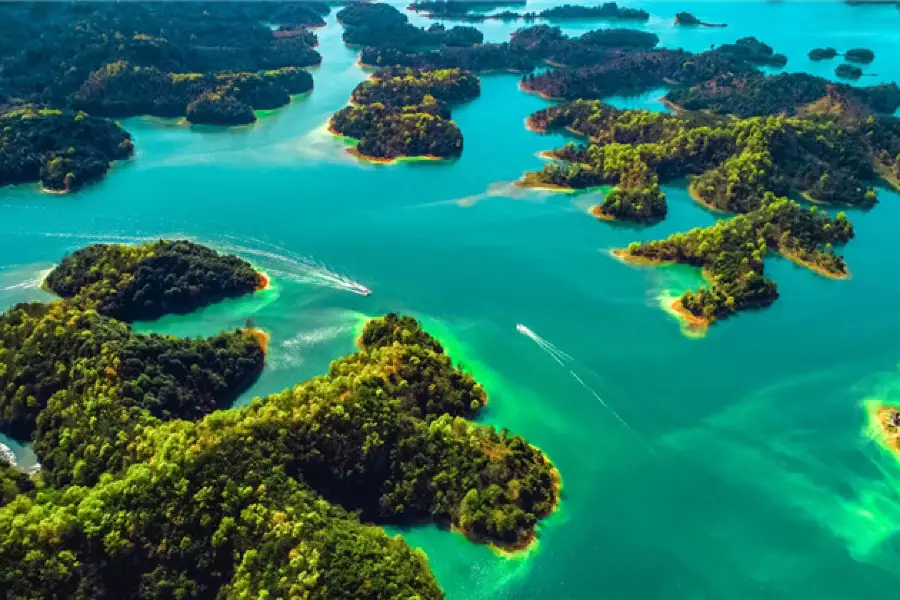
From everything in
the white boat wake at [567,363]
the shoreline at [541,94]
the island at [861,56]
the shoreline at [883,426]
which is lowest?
the island at [861,56]

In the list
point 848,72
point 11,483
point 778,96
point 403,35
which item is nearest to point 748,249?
point 778,96

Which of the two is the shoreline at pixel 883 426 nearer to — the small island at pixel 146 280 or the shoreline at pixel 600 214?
the shoreline at pixel 600 214

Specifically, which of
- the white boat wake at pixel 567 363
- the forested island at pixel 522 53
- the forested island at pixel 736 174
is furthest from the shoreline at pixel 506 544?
the forested island at pixel 522 53

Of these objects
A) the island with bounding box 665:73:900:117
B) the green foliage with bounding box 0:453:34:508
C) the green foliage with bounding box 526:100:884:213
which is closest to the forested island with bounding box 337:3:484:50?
the island with bounding box 665:73:900:117

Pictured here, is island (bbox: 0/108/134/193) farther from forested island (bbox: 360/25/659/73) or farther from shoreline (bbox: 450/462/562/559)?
shoreline (bbox: 450/462/562/559)

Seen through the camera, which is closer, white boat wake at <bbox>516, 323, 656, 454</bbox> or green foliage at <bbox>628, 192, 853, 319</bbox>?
white boat wake at <bbox>516, 323, 656, 454</bbox>

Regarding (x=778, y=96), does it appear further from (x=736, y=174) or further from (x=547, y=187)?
(x=547, y=187)
